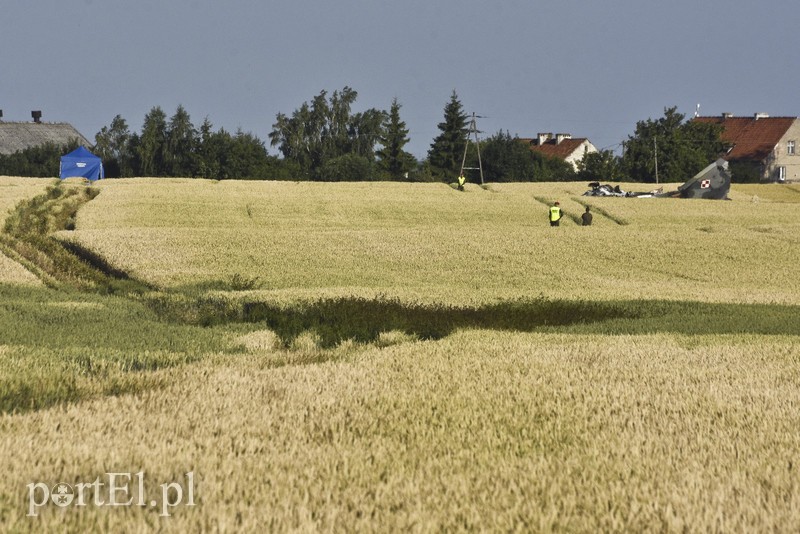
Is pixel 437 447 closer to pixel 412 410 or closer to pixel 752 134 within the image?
pixel 412 410

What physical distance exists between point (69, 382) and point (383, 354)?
392 centimetres

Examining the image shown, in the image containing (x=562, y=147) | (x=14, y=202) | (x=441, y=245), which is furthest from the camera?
(x=562, y=147)

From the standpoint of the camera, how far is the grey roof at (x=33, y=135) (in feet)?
367

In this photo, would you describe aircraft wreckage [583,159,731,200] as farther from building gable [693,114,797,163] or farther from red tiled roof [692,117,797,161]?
red tiled roof [692,117,797,161]

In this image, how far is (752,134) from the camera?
422 feet

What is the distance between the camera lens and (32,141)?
114000 millimetres

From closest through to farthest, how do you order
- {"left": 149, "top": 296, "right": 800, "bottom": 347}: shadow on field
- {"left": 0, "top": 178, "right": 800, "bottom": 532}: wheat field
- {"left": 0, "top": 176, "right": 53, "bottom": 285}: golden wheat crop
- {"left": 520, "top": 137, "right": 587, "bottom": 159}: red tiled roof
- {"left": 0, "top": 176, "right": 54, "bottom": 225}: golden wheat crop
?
{"left": 0, "top": 178, "right": 800, "bottom": 532}: wheat field
{"left": 149, "top": 296, "right": 800, "bottom": 347}: shadow on field
{"left": 0, "top": 176, "right": 53, "bottom": 285}: golden wheat crop
{"left": 0, "top": 176, "right": 54, "bottom": 225}: golden wheat crop
{"left": 520, "top": 137, "right": 587, "bottom": 159}: red tiled roof

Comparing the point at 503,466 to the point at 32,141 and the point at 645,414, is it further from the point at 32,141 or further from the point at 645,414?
the point at 32,141

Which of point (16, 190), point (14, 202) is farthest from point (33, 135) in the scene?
point (14, 202)

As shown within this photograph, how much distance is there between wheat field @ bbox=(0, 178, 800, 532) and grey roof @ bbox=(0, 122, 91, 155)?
316 ft

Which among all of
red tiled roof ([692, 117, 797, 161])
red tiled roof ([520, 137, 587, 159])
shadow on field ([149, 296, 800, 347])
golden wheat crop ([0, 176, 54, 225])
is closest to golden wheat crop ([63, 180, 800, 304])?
shadow on field ([149, 296, 800, 347])

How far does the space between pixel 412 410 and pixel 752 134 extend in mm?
130183

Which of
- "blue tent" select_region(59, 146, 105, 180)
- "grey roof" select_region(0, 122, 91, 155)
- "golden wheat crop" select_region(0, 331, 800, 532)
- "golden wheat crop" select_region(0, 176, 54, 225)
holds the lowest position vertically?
"golden wheat crop" select_region(0, 331, 800, 532)

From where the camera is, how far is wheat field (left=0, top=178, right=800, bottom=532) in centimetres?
571
